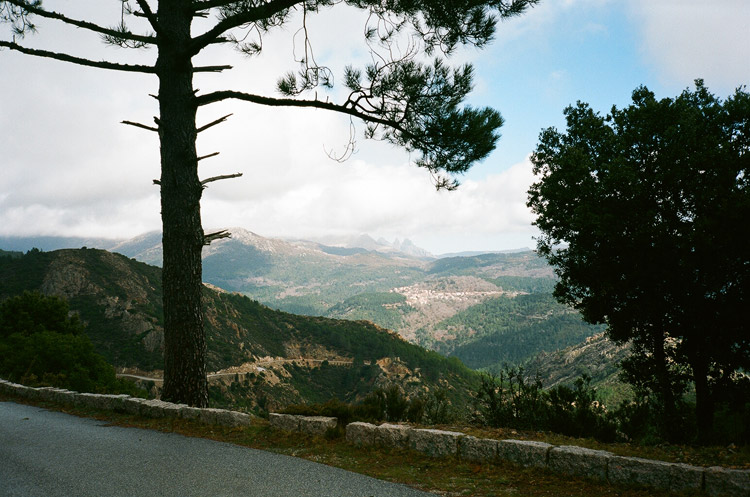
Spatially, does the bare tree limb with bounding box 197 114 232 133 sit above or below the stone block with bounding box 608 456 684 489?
above

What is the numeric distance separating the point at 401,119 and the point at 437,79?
850 mm

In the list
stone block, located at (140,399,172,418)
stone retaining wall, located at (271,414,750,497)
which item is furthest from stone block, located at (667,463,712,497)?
stone block, located at (140,399,172,418)

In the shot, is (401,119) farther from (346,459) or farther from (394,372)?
(394,372)

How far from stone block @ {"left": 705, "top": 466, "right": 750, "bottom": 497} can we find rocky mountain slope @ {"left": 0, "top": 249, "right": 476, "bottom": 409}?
141 ft

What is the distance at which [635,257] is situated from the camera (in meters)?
9.34

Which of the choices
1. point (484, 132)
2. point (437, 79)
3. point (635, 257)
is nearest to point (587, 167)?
point (635, 257)

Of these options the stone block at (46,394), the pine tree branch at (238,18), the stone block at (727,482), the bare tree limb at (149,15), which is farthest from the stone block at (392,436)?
the stone block at (46,394)

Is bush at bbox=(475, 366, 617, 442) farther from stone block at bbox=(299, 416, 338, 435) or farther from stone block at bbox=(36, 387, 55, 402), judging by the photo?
stone block at bbox=(36, 387, 55, 402)

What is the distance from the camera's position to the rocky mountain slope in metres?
53.3

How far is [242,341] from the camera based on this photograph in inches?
2813

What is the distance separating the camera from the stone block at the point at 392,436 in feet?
15.5

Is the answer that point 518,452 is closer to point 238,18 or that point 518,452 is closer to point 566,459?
point 566,459

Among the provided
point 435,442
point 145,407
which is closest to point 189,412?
point 145,407

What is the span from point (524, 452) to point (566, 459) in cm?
38
